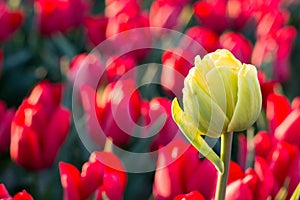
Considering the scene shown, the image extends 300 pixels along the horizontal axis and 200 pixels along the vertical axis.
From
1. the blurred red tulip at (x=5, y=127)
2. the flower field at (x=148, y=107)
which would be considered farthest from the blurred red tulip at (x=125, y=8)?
the blurred red tulip at (x=5, y=127)

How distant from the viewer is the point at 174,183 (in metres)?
0.82

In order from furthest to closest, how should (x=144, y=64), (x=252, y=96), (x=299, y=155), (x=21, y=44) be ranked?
(x=21, y=44)
(x=144, y=64)
(x=299, y=155)
(x=252, y=96)

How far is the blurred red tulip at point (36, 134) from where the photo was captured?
967 mm

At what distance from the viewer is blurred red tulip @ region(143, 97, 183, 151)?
3.03ft

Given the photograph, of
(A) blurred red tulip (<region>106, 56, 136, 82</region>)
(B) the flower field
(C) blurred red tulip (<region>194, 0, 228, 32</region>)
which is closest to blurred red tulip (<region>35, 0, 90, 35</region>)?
(B) the flower field

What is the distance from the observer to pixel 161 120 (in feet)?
3.09

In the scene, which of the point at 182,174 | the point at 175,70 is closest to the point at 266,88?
the point at 175,70

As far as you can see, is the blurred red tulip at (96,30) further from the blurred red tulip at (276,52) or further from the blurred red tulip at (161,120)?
the blurred red tulip at (161,120)

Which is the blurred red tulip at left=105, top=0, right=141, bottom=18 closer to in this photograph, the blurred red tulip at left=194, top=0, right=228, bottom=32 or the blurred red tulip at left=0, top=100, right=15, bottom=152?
the blurred red tulip at left=194, top=0, right=228, bottom=32

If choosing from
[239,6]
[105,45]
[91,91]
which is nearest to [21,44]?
[105,45]

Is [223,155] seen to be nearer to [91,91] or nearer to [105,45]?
[91,91]

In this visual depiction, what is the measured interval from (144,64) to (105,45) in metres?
0.09

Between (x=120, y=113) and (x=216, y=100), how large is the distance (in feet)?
1.34

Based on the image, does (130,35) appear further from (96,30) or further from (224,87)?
(224,87)
